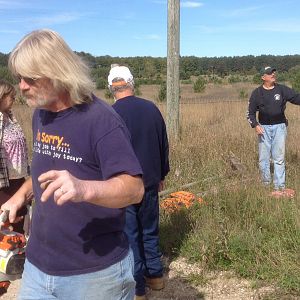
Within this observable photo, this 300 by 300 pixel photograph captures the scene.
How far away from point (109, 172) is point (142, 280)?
247 cm

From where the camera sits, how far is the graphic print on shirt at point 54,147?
1.97 meters

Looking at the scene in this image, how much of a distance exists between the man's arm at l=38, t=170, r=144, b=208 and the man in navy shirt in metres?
2.20

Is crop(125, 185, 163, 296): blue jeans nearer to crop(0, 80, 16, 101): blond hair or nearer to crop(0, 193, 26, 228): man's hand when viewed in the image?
crop(0, 80, 16, 101): blond hair

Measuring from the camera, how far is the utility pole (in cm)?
845

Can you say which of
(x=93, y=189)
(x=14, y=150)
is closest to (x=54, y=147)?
(x=93, y=189)

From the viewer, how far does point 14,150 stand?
4426 mm

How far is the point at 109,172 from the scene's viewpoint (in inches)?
73.4

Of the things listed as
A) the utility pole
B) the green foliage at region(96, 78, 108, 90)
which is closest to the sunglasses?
the green foliage at region(96, 78, 108, 90)

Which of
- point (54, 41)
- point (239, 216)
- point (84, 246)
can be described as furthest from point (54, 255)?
point (239, 216)

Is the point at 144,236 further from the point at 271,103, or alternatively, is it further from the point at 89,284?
the point at 271,103

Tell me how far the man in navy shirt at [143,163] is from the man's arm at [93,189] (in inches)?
86.8

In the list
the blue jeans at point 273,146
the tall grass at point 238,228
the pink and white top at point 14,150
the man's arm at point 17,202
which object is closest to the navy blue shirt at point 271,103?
the blue jeans at point 273,146

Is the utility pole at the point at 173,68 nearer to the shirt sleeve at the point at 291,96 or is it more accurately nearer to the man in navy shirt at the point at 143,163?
the shirt sleeve at the point at 291,96

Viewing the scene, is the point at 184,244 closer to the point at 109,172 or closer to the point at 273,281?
the point at 273,281
